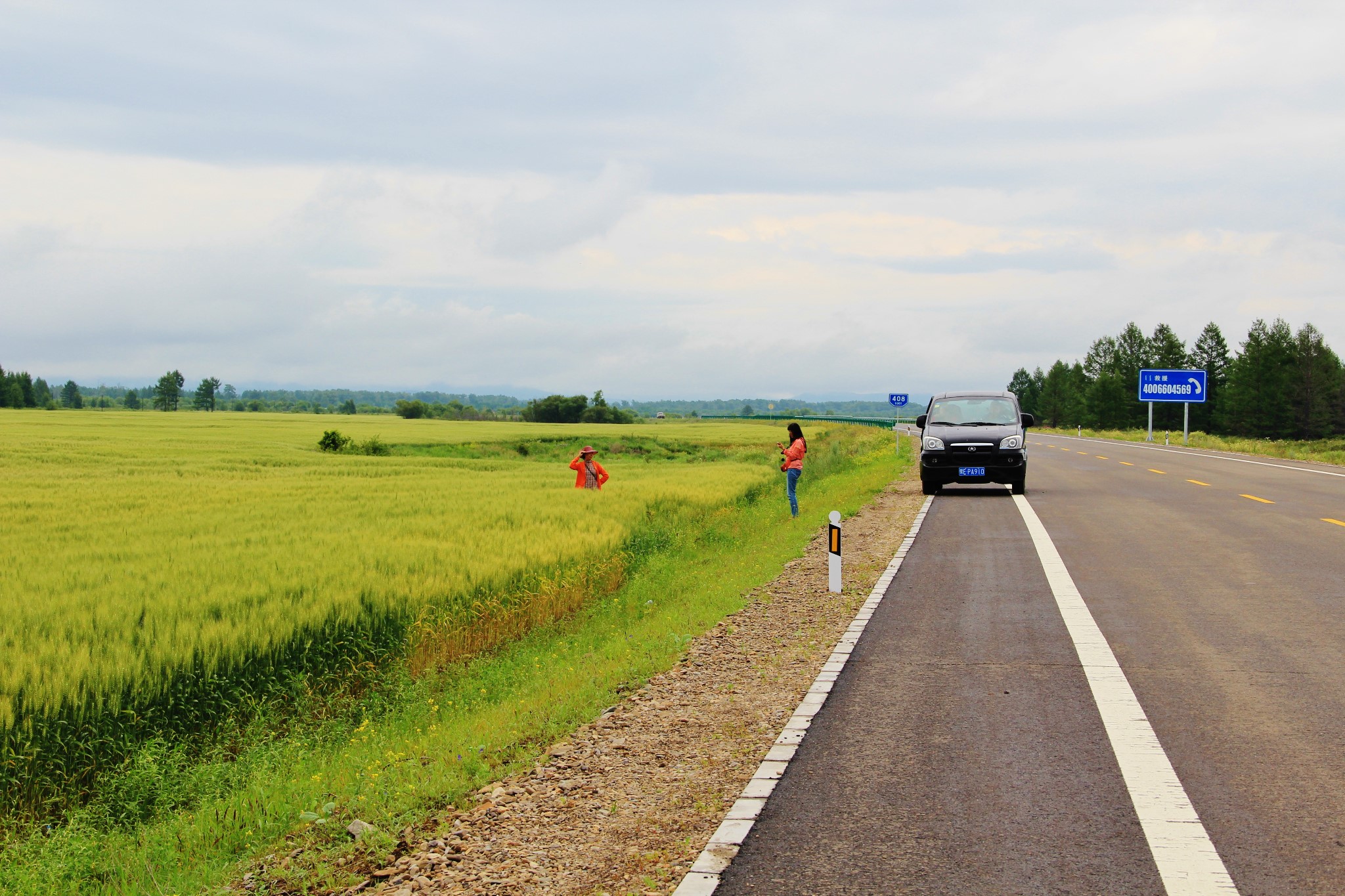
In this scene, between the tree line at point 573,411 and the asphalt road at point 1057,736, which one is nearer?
the asphalt road at point 1057,736

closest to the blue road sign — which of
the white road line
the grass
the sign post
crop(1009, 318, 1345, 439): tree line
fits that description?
the sign post

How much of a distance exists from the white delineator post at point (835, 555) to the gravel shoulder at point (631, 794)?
230 cm

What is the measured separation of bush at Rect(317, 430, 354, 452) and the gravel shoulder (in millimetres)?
49951

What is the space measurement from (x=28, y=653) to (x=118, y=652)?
2.00 feet

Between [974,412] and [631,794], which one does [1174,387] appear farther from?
[631,794]

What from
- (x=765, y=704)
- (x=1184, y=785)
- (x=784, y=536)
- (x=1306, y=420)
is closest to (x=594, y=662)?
(x=765, y=704)

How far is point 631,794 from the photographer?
520cm

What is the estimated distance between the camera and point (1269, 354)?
10275 centimetres

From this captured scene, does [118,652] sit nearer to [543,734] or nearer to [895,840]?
[543,734]

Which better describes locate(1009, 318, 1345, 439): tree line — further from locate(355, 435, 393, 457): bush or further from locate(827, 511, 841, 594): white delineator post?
locate(827, 511, 841, 594): white delineator post

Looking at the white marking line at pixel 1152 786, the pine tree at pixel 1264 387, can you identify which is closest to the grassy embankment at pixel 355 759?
the white marking line at pixel 1152 786

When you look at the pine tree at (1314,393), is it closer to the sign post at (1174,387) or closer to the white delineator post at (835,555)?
the sign post at (1174,387)

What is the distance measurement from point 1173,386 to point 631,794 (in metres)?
61.2

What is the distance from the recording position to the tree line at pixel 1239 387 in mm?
100188
